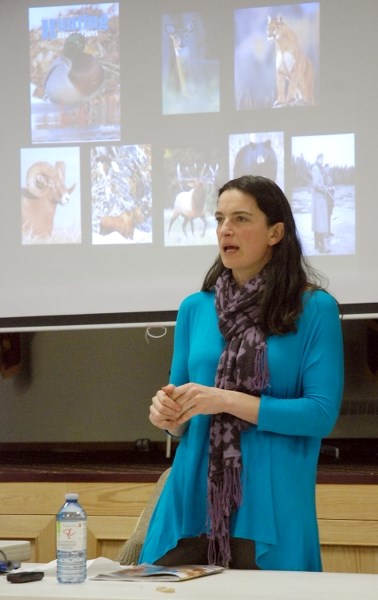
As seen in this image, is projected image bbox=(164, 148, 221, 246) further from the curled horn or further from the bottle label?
the bottle label

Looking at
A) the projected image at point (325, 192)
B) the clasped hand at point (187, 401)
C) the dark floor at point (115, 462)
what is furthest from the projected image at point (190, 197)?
the clasped hand at point (187, 401)

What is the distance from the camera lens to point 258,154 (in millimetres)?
3746

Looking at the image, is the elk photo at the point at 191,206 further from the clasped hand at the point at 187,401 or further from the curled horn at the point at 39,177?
the clasped hand at the point at 187,401

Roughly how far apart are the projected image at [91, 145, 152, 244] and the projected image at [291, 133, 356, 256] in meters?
0.60

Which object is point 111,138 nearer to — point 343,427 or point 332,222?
point 332,222

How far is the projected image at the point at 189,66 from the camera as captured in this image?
12.5 feet

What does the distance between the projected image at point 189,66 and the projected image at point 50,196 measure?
465 millimetres

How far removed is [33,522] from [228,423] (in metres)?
1.71

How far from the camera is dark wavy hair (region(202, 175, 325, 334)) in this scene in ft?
6.85

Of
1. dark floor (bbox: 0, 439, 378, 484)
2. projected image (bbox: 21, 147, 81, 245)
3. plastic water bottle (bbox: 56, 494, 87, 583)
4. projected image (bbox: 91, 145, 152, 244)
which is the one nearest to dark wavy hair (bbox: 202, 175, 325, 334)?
plastic water bottle (bbox: 56, 494, 87, 583)

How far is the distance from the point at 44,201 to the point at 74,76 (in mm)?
531

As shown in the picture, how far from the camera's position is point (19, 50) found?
3.94 m

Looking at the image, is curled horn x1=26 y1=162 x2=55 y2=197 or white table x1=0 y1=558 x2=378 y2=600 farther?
curled horn x1=26 y1=162 x2=55 y2=197

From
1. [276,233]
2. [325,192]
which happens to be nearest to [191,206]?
[325,192]
